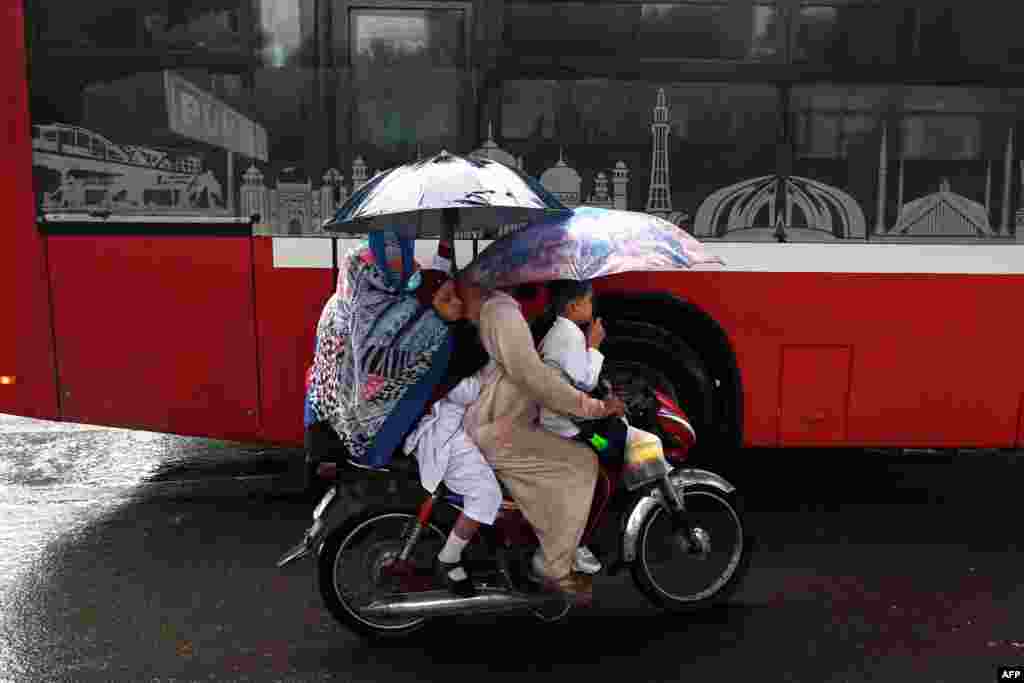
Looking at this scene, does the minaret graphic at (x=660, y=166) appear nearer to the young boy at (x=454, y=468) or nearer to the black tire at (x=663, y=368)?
the black tire at (x=663, y=368)

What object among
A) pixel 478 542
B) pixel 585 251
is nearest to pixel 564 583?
pixel 478 542

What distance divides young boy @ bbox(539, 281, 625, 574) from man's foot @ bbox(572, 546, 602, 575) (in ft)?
1.51

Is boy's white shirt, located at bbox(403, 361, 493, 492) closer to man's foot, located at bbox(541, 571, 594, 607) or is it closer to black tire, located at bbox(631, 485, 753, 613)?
man's foot, located at bbox(541, 571, 594, 607)

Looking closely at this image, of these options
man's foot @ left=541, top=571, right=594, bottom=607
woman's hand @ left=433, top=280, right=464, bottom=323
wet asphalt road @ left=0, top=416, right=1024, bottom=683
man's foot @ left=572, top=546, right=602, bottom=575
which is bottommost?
wet asphalt road @ left=0, top=416, right=1024, bottom=683

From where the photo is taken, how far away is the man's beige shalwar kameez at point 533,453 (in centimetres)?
344

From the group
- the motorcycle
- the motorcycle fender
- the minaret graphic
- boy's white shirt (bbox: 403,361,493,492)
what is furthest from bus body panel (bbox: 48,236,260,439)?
the motorcycle fender

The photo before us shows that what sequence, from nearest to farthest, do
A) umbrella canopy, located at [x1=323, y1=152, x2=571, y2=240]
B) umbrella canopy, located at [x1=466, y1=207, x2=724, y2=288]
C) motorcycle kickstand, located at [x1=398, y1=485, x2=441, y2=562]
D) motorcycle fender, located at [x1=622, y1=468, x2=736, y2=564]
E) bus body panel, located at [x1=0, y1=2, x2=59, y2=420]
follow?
umbrella canopy, located at [x1=323, y1=152, x2=571, y2=240] → umbrella canopy, located at [x1=466, y1=207, x2=724, y2=288] → motorcycle kickstand, located at [x1=398, y1=485, x2=441, y2=562] → motorcycle fender, located at [x1=622, y1=468, x2=736, y2=564] → bus body panel, located at [x1=0, y1=2, x2=59, y2=420]

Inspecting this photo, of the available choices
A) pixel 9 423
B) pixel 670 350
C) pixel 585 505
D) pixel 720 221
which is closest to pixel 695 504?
pixel 585 505

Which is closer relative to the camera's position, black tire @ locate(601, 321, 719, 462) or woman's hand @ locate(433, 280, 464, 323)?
woman's hand @ locate(433, 280, 464, 323)

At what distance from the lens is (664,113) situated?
5074 mm

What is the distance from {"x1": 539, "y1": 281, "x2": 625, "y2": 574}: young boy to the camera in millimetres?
3492

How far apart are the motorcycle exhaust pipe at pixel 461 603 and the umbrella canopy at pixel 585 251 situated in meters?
1.19

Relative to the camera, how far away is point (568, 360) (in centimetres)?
348

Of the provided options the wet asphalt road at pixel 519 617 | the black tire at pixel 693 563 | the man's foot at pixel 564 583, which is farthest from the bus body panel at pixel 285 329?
the black tire at pixel 693 563
